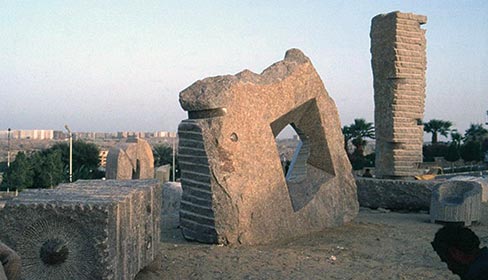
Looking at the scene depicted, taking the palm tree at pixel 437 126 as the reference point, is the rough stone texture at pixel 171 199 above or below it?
below

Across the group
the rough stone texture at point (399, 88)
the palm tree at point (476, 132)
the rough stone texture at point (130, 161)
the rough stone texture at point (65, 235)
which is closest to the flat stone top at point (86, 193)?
the rough stone texture at point (65, 235)

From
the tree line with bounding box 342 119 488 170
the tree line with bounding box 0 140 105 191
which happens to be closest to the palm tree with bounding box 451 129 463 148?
the tree line with bounding box 342 119 488 170

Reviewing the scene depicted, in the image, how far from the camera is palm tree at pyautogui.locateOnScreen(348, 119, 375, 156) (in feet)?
96.4

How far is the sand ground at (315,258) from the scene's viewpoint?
5.82 meters

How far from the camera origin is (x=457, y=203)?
378 inches

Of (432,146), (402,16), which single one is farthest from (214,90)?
(432,146)

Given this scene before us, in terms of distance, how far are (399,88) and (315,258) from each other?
8.04 metres

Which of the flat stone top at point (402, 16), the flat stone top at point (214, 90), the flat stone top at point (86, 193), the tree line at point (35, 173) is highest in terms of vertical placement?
the flat stone top at point (402, 16)

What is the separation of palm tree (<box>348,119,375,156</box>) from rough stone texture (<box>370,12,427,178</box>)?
15.4 m

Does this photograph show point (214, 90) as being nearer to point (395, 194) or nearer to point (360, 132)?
point (395, 194)

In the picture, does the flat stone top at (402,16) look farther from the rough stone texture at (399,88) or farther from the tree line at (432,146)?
the tree line at (432,146)

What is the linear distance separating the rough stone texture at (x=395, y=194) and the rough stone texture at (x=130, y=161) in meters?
5.48

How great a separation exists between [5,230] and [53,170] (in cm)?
2200

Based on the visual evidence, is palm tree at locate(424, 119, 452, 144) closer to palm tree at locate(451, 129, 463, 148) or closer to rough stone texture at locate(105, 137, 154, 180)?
palm tree at locate(451, 129, 463, 148)
